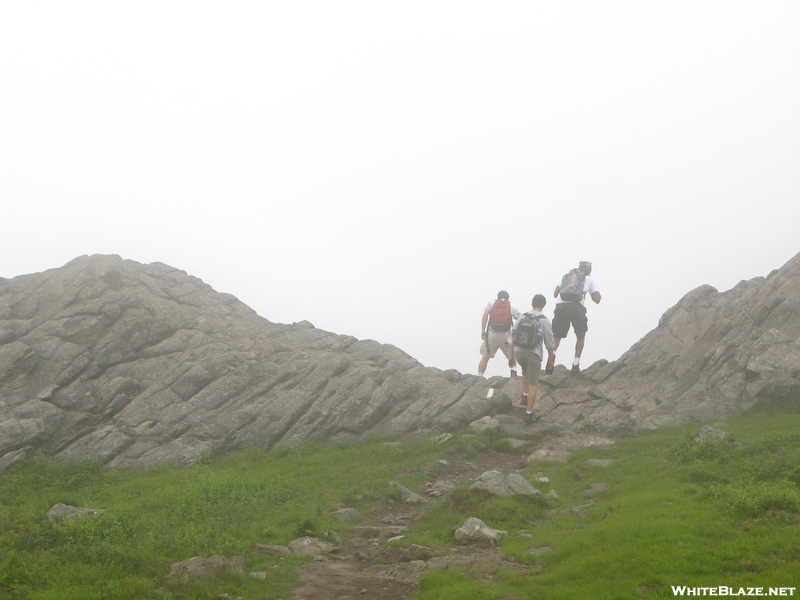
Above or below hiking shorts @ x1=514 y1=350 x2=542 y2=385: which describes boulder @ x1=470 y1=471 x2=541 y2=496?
below

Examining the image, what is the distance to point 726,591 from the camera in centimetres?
1084

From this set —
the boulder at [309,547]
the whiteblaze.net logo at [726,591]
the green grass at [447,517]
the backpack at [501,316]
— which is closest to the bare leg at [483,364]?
the backpack at [501,316]

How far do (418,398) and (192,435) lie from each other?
1098 centimetres

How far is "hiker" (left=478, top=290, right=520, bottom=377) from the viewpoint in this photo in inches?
1174

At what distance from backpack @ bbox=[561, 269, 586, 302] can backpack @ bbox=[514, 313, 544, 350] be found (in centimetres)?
302

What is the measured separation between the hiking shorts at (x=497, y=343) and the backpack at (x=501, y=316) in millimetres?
279

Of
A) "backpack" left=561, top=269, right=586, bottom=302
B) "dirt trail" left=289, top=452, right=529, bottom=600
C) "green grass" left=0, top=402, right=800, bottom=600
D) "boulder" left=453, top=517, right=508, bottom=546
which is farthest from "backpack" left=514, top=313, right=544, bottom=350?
"boulder" left=453, top=517, right=508, bottom=546

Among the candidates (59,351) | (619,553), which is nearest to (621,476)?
(619,553)

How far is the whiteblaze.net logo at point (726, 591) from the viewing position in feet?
33.9

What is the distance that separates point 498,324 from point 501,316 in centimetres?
41

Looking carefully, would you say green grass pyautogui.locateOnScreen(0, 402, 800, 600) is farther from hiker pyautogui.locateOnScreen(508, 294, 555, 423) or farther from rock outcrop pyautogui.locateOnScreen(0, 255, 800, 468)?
hiker pyautogui.locateOnScreen(508, 294, 555, 423)

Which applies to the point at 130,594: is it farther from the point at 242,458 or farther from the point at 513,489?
the point at 242,458

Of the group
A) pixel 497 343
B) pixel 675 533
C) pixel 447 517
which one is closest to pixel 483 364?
pixel 497 343

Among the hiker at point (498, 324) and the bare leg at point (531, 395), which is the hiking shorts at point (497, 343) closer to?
the hiker at point (498, 324)
